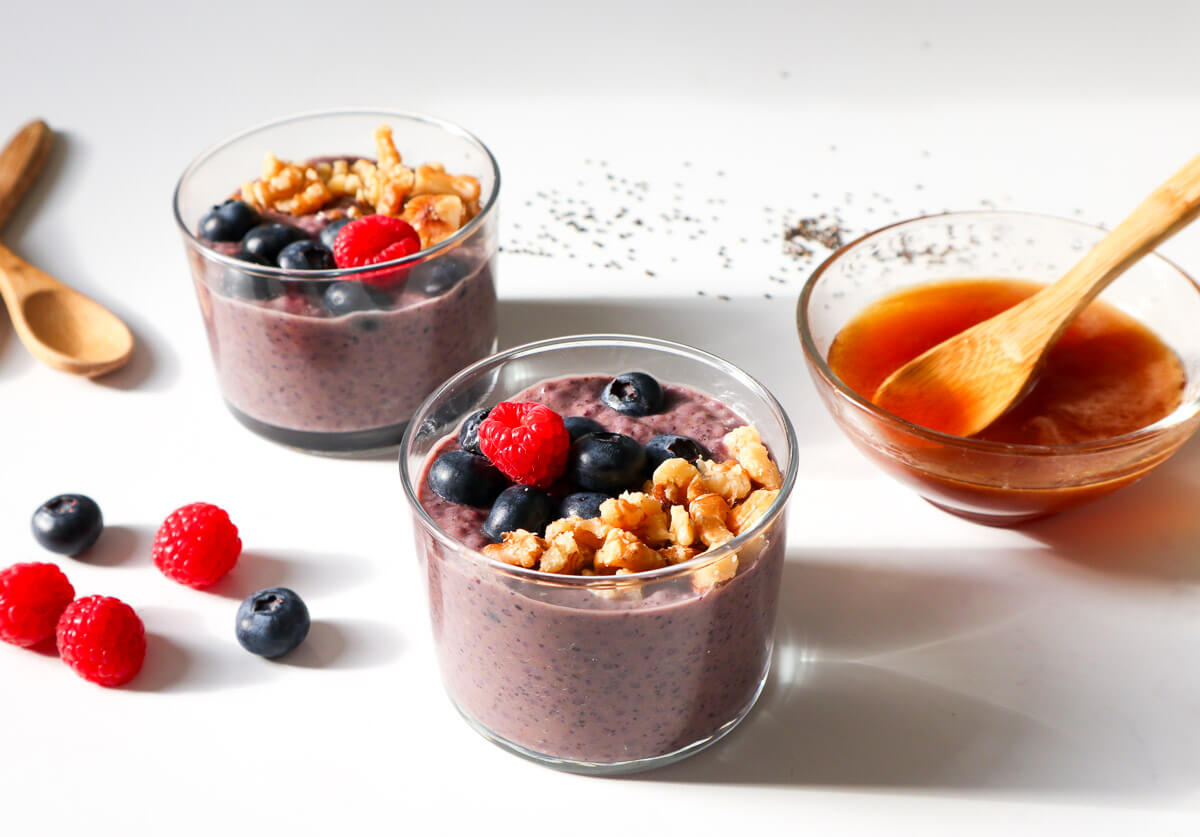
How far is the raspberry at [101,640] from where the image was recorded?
1.91 meters

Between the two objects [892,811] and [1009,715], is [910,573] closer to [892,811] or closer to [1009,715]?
[1009,715]

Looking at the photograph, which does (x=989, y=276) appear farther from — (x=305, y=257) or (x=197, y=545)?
(x=197, y=545)

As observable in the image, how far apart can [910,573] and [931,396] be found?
0.32 m

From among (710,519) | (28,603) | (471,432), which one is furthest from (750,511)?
(28,603)

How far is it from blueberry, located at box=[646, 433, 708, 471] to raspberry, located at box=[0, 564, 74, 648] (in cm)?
98

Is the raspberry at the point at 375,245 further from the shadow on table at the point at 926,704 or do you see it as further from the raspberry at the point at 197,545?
the shadow on table at the point at 926,704

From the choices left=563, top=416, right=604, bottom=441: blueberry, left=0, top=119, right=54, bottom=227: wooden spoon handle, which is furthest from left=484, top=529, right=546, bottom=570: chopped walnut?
left=0, top=119, right=54, bottom=227: wooden spoon handle

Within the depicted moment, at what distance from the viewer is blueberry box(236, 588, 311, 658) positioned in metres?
1.96

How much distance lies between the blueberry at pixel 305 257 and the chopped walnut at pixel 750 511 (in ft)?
3.12

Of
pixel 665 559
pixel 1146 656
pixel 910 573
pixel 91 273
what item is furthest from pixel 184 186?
pixel 1146 656

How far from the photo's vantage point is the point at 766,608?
5.71ft

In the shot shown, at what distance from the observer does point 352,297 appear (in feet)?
7.18

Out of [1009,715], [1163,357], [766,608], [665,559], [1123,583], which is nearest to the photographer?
[665,559]

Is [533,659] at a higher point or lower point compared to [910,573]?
higher
